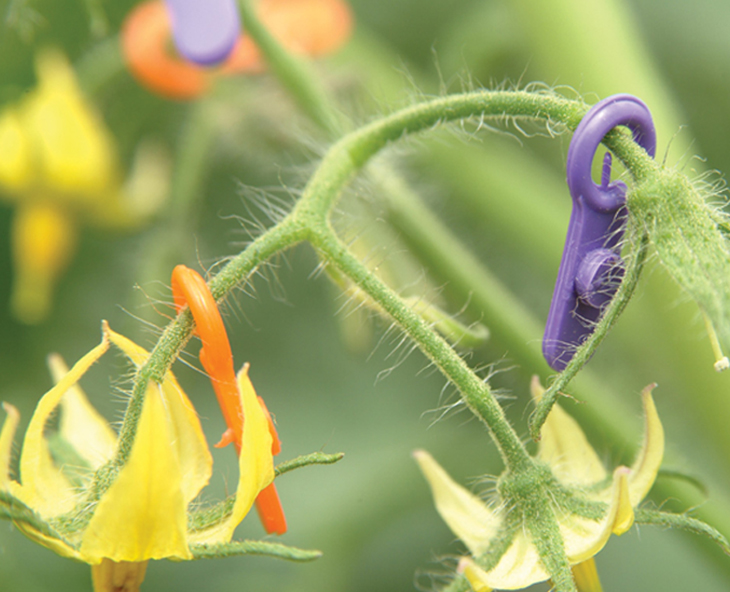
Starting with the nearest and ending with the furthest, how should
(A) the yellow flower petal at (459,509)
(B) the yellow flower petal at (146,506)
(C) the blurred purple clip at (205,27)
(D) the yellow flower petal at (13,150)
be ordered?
1. (B) the yellow flower petal at (146,506)
2. (A) the yellow flower petal at (459,509)
3. (C) the blurred purple clip at (205,27)
4. (D) the yellow flower petal at (13,150)

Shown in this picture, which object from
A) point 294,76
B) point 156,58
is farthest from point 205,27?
point 156,58

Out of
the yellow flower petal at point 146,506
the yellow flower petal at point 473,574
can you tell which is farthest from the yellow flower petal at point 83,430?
the yellow flower petal at point 473,574

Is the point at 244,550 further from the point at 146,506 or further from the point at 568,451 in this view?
the point at 568,451

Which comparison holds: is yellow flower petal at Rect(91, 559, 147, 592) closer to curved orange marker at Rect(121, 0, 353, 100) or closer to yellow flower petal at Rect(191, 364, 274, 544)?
yellow flower petal at Rect(191, 364, 274, 544)

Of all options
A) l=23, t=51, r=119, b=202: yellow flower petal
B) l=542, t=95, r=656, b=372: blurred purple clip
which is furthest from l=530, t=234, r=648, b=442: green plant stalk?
l=23, t=51, r=119, b=202: yellow flower petal

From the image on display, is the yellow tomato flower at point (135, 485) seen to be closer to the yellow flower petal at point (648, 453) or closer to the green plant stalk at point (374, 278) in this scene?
the green plant stalk at point (374, 278)

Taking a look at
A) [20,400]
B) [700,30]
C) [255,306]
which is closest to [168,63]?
[255,306]
